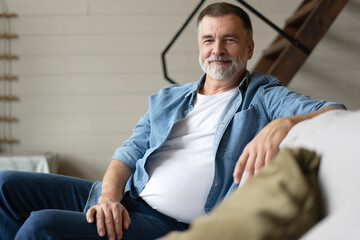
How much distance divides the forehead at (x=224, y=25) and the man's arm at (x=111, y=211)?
0.70 m

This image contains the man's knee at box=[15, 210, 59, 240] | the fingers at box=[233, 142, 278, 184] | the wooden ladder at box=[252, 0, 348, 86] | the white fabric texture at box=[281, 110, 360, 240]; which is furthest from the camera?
the wooden ladder at box=[252, 0, 348, 86]

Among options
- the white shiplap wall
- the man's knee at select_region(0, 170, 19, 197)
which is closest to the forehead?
the man's knee at select_region(0, 170, 19, 197)

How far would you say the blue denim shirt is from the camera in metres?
1.43

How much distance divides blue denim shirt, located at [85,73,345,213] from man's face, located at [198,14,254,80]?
8 cm

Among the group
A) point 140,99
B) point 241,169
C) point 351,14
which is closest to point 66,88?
point 140,99

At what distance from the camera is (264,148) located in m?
1.06

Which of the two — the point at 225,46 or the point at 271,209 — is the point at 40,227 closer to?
the point at 271,209

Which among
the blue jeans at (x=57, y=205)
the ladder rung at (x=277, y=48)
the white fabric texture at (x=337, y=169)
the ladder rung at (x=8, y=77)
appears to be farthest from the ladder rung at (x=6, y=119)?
the white fabric texture at (x=337, y=169)

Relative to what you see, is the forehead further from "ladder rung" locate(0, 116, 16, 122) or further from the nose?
"ladder rung" locate(0, 116, 16, 122)

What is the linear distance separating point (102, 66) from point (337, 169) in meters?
3.32

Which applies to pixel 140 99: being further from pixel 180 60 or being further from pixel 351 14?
pixel 351 14

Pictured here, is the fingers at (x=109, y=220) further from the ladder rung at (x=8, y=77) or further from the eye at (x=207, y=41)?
the ladder rung at (x=8, y=77)

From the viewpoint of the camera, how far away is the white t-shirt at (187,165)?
1469 millimetres

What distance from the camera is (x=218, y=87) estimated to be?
1.77 m
